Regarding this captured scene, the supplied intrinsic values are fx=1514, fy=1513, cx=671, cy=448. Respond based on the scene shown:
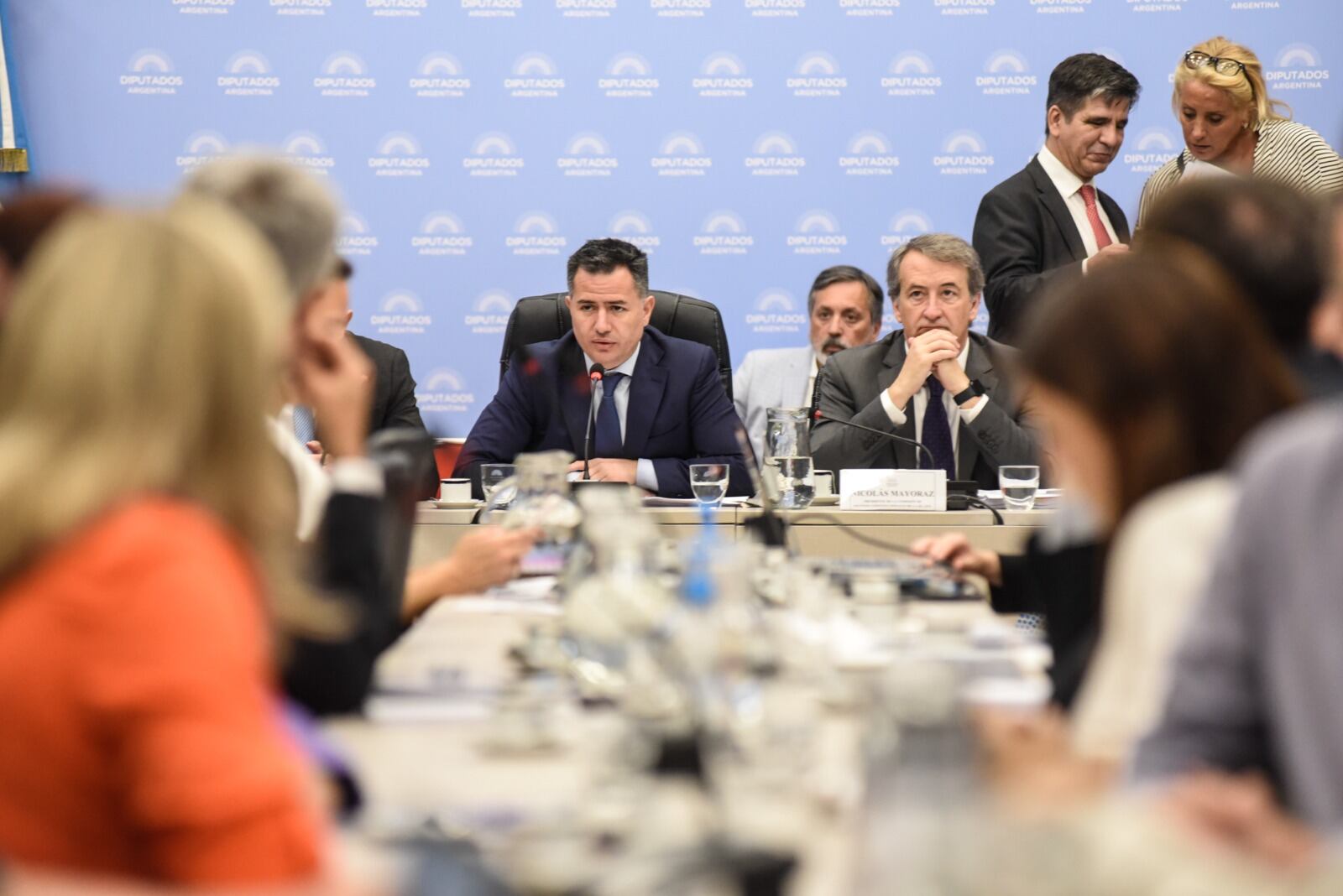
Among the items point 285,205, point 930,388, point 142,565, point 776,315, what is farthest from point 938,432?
point 142,565

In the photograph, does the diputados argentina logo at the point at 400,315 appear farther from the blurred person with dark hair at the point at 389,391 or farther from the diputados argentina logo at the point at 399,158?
the blurred person with dark hair at the point at 389,391

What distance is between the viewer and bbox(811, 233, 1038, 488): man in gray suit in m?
4.23

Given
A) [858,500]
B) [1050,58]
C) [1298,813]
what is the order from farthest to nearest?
[1050,58] < [858,500] < [1298,813]

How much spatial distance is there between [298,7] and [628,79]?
1392 millimetres

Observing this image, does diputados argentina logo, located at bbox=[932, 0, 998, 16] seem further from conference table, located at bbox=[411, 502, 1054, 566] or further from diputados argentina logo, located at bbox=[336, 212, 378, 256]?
conference table, located at bbox=[411, 502, 1054, 566]

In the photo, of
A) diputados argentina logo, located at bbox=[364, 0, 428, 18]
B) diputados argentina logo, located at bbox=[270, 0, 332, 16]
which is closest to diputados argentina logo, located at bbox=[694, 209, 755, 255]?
diputados argentina logo, located at bbox=[364, 0, 428, 18]

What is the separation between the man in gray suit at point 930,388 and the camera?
13.9 ft

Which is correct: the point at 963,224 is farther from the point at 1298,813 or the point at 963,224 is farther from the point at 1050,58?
the point at 1298,813

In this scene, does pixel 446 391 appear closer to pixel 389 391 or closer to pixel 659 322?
pixel 389 391

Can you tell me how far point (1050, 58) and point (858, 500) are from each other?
323 centimetres

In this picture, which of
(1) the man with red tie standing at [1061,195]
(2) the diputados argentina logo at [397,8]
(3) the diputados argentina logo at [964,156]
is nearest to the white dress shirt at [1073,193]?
(1) the man with red tie standing at [1061,195]

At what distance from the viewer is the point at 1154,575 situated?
1368mm

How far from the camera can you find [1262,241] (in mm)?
1660

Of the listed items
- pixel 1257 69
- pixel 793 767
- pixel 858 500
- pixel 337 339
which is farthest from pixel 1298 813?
pixel 1257 69
